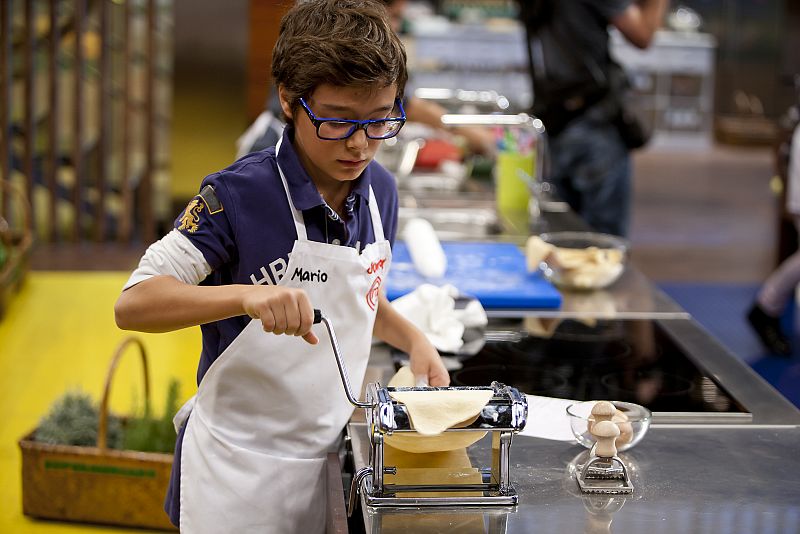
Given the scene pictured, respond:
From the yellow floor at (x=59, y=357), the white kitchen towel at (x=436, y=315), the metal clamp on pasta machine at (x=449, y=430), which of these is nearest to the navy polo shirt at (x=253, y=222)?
the metal clamp on pasta machine at (x=449, y=430)

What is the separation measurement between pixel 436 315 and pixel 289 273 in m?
0.64

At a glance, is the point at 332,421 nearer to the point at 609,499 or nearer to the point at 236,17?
the point at 609,499

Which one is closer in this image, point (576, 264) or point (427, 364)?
point (427, 364)

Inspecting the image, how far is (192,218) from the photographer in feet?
5.06

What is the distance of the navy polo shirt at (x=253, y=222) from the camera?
1560 millimetres

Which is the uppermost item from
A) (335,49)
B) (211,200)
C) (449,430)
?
(335,49)

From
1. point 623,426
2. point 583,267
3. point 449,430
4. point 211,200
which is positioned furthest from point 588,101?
point 449,430

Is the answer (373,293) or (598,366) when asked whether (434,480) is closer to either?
(373,293)

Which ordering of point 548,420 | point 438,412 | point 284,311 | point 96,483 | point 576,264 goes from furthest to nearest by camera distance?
point 96,483, point 576,264, point 548,420, point 438,412, point 284,311

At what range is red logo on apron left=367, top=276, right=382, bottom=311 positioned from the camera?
5.68ft

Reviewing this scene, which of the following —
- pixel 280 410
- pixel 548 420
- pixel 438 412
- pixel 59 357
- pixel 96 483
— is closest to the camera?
pixel 438 412

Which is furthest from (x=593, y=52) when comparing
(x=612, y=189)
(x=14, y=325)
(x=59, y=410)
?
(x=14, y=325)

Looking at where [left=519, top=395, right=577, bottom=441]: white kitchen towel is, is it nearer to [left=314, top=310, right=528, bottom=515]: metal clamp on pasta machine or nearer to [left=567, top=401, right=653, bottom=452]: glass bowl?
[left=567, top=401, right=653, bottom=452]: glass bowl

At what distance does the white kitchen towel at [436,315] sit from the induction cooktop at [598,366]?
36mm
